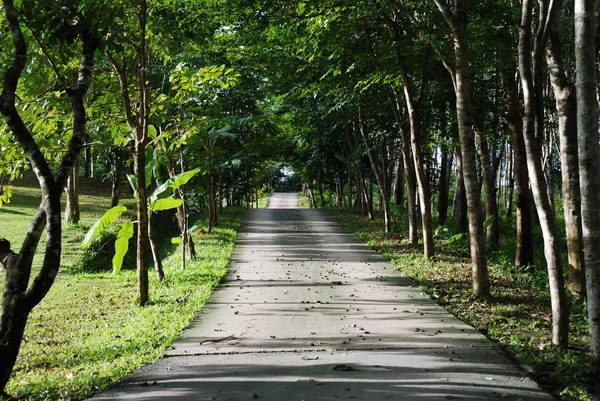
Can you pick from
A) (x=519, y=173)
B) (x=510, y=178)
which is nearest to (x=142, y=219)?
(x=519, y=173)

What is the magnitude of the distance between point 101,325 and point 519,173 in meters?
8.50

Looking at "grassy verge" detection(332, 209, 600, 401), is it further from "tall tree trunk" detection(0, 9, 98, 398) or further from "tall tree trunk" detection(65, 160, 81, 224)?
"tall tree trunk" detection(65, 160, 81, 224)

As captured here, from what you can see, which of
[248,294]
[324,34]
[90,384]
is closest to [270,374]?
[90,384]

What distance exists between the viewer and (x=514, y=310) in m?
8.44

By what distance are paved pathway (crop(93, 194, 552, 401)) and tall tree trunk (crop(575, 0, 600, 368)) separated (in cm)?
108

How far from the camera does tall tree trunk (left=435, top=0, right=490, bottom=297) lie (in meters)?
8.57

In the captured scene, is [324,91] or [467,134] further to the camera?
[324,91]

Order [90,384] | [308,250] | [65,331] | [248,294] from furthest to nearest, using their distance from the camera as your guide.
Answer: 1. [308,250]
2. [248,294]
3. [65,331]
4. [90,384]

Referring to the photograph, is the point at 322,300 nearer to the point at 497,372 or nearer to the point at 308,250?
the point at 497,372

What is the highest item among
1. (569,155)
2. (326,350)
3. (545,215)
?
(569,155)

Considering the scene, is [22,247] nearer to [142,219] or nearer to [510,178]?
[142,219]

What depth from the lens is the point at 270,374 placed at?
5730mm

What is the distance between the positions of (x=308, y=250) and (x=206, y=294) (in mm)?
5974

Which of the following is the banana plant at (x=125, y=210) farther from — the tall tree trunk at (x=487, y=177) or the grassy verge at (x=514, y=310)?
the tall tree trunk at (x=487, y=177)
